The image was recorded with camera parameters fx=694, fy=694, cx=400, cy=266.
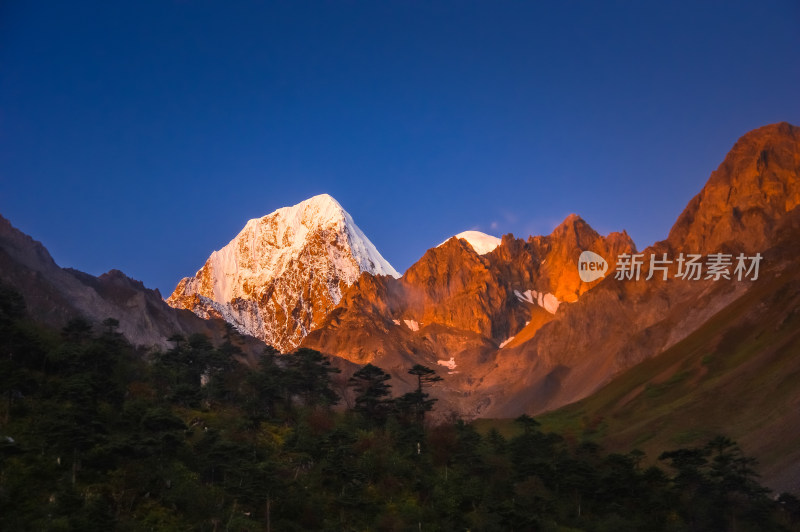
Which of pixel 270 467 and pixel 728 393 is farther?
pixel 728 393

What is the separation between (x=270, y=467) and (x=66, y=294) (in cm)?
13031

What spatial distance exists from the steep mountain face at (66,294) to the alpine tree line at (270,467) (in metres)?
48.1

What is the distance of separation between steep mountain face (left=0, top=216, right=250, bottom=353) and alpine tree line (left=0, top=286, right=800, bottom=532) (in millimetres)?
48100

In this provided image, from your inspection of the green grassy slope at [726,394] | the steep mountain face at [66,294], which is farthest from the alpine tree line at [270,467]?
the steep mountain face at [66,294]

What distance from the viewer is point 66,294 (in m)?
158

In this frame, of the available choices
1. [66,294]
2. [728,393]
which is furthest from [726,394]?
[66,294]

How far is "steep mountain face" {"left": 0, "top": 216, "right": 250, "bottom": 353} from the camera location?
132m

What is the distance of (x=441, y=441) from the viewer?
66.9 m

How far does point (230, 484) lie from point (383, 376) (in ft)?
119

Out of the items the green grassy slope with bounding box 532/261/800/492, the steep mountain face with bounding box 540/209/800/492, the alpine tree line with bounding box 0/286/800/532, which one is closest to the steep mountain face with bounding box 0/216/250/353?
the alpine tree line with bounding box 0/286/800/532

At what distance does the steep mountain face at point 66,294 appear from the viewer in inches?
5217

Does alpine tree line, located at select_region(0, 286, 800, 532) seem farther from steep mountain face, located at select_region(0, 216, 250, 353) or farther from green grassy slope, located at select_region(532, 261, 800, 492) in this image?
steep mountain face, located at select_region(0, 216, 250, 353)

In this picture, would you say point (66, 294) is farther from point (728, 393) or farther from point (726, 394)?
point (728, 393)

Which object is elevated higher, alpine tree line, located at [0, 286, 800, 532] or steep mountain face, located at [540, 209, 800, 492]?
steep mountain face, located at [540, 209, 800, 492]
